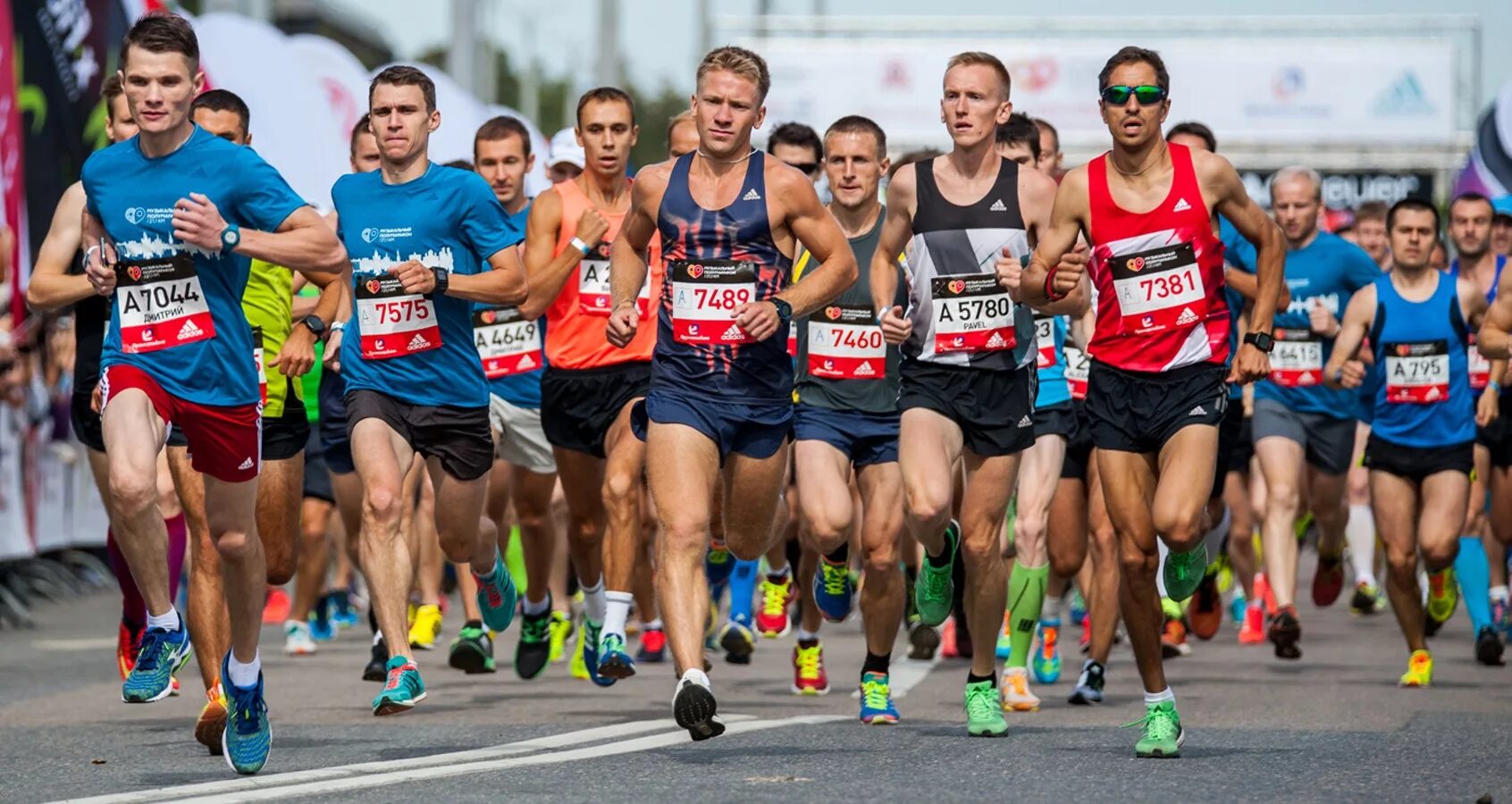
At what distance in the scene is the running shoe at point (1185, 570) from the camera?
8.85 metres

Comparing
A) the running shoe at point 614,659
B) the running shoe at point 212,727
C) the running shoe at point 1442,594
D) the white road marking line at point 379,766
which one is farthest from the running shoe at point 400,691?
the running shoe at point 1442,594

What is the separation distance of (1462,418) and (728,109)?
535cm

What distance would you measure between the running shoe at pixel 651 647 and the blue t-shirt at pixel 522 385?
4.31 ft

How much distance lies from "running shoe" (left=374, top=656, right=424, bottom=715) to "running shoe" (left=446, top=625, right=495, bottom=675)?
9.05ft

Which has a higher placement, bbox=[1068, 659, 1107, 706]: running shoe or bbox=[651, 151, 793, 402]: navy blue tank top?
bbox=[651, 151, 793, 402]: navy blue tank top

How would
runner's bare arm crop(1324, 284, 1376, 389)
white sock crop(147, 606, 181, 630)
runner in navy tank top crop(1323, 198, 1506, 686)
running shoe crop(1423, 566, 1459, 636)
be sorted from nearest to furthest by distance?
white sock crop(147, 606, 181, 630) < runner in navy tank top crop(1323, 198, 1506, 686) < runner's bare arm crop(1324, 284, 1376, 389) < running shoe crop(1423, 566, 1459, 636)

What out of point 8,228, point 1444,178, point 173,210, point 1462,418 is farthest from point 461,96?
point 1444,178

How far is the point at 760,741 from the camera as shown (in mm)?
8750

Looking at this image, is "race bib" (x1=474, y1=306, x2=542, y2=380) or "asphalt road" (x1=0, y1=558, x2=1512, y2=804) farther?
"race bib" (x1=474, y1=306, x2=542, y2=380)

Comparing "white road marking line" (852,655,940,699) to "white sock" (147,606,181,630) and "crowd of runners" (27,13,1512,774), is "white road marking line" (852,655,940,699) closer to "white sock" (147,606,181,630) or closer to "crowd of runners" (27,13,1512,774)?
"crowd of runners" (27,13,1512,774)

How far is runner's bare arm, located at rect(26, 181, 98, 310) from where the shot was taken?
856cm

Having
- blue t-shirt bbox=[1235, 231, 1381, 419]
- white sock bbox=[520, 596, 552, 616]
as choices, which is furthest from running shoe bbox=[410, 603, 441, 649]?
blue t-shirt bbox=[1235, 231, 1381, 419]

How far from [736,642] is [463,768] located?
17.9 ft

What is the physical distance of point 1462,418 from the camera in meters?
12.7
